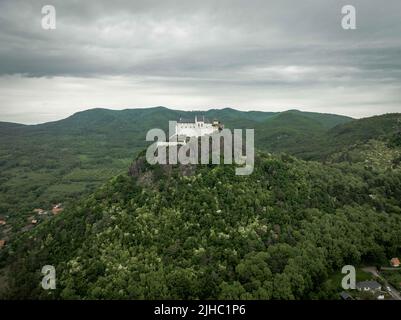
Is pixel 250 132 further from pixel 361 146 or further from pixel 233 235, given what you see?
pixel 361 146

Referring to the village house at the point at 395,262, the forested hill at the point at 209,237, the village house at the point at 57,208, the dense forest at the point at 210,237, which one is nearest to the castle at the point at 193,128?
the forested hill at the point at 209,237

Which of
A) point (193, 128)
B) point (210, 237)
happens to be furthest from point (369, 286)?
point (193, 128)

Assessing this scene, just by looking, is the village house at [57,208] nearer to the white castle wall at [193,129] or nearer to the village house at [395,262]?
the white castle wall at [193,129]

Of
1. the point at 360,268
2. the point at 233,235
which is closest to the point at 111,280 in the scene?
the point at 233,235

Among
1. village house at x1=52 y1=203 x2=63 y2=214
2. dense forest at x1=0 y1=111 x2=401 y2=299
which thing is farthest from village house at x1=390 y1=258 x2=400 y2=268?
village house at x1=52 y1=203 x2=63 y2=214

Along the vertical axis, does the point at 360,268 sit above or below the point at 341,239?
below

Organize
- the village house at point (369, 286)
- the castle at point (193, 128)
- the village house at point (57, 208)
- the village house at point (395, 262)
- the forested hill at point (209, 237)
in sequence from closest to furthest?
the forested hill at point (209, 237), the village house at point (369, 286), the village house at point (395, 262), the castle at point (193, 128), the village house at point (57, 208)
